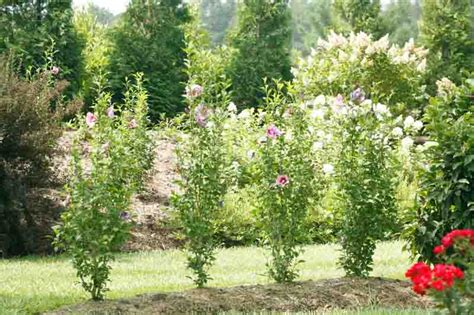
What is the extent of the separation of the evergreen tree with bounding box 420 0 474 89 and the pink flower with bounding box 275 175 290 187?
18421mm

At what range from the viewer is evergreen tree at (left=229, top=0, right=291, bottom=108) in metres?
21.8

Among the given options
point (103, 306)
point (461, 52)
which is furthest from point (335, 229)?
point (461, 52)

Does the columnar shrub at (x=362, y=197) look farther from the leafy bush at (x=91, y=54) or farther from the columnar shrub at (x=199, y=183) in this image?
the leafy bush at (x=91, y=54)

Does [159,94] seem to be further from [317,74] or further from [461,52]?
[461,52]

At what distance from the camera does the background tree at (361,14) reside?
27.5m

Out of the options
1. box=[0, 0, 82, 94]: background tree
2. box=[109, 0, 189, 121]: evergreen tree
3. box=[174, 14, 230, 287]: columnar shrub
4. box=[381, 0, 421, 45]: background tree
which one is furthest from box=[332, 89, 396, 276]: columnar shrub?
box=[381, 0, 421, 45]: background tree

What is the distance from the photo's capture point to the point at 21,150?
→ 10.0 meters

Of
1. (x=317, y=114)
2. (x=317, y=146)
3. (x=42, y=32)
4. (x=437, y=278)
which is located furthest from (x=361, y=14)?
(x=437, y=278)

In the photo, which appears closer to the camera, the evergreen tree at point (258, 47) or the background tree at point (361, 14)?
the evergreen tree at point (258, 47)

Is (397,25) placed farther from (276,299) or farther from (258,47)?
(276,299)

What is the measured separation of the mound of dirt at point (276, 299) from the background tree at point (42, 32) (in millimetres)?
10011

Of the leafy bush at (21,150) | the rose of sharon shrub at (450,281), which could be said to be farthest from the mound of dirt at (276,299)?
the leafy bush at (21,150)

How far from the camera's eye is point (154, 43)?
19469 mm

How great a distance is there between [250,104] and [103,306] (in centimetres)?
1604
